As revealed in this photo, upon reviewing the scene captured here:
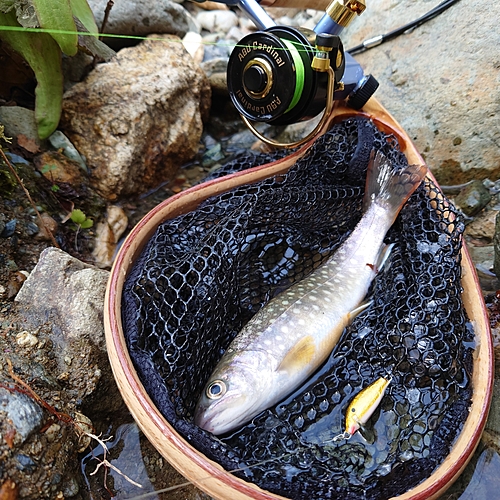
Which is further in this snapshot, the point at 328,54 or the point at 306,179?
the point at 306,179

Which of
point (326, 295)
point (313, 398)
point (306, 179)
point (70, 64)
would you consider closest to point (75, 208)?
point (70, 64)

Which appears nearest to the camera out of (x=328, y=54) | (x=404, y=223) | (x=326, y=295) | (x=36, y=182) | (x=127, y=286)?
(x=127, y=286)

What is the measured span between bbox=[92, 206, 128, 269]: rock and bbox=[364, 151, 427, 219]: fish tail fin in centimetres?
155

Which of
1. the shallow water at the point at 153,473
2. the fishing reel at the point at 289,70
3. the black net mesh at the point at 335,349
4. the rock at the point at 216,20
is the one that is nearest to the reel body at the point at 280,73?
the fishing reel at the point at 289,70

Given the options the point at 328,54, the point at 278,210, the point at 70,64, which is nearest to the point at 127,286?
the point at 278,210

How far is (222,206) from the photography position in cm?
229

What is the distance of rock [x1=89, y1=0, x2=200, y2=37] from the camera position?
3318mm

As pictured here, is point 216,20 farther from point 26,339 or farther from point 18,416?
point 18,416

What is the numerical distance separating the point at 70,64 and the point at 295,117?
5.55 feet

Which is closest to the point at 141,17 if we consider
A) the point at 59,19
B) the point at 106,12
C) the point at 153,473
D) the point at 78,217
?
the point at 106,12

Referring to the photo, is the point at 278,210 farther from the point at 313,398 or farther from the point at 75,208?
the point at 75,208

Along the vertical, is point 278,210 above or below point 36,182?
above

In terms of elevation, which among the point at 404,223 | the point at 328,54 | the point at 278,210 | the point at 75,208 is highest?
the point at 328,54

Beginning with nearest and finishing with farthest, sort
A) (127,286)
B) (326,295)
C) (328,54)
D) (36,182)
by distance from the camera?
(127,286), (328,54), (326,295), (36,182)
